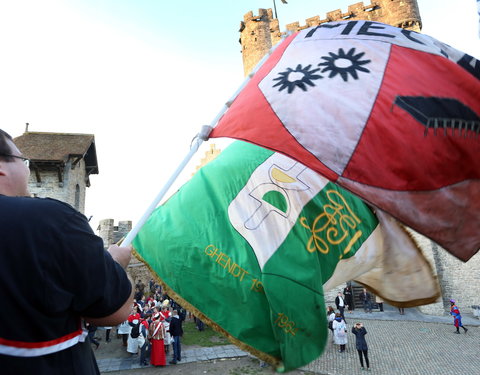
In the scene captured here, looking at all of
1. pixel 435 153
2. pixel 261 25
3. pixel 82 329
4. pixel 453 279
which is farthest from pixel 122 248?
pixel 261 25

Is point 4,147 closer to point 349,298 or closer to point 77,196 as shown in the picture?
point 349,298

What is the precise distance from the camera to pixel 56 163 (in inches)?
761

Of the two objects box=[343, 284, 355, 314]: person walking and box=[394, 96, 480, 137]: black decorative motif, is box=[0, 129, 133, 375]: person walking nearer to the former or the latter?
box=[394, 96, 480, 137]: black decorative motif

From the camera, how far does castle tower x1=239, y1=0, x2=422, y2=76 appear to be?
23906 mm

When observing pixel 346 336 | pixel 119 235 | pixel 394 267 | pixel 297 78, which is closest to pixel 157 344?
pixel 346 336

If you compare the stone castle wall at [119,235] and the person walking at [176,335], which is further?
the stone castle wall at [119,235]

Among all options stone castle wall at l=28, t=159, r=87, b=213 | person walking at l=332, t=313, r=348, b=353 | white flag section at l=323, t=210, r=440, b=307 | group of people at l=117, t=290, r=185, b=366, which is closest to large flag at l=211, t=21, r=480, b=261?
white flag section at l=323, t=210, r=440, b=307

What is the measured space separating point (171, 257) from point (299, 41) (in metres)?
2.23

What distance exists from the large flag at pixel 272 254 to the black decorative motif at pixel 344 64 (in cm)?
98

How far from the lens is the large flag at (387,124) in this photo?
2.14 meters

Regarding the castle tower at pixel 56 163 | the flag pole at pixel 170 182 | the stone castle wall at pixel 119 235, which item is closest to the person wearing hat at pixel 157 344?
the flag pole at pixel 170 182

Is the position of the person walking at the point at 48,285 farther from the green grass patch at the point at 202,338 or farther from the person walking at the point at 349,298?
the person walking at the point at 349,298

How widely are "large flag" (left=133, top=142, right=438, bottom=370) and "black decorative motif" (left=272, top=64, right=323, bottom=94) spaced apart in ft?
2.83

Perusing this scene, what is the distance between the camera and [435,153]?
219cm
